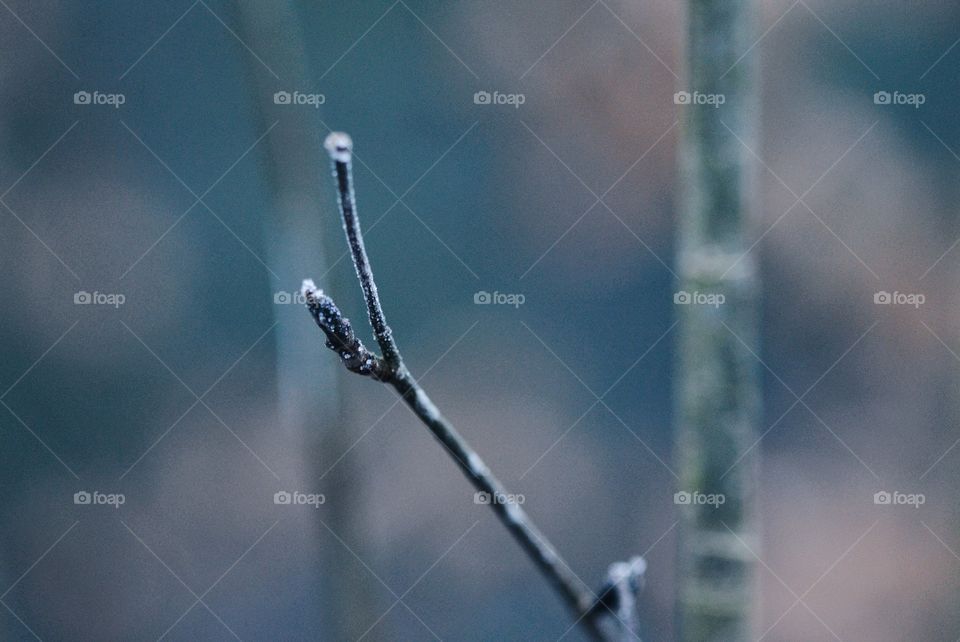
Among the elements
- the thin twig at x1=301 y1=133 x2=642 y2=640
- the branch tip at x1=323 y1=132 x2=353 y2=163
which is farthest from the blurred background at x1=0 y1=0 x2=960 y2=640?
the branch tip at x1=323 y1=132 x2=353 y2=163

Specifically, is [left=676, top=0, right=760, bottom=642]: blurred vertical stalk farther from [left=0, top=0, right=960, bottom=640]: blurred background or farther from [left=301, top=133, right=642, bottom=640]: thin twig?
[left=0, top=0, right=960, bottom=640]: blurred background

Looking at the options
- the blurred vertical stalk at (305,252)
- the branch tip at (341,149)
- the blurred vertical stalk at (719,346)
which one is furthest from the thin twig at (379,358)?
the blurred vertical stalk at (305,252)

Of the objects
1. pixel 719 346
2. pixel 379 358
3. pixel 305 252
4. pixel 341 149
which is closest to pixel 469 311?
pixel 305 252

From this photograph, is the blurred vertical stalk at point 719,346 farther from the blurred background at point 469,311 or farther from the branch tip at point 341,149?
the blurred background at point 469,311

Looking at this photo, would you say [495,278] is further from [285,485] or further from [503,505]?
[503,505]

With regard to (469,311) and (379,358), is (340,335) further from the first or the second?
(469,311)

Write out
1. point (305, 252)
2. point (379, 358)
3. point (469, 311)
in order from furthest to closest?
point (469, 311), point (305, 252), point (379, 358)

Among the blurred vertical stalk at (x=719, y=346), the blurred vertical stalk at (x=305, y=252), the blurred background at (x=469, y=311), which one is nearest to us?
the blurred vertical stalk at (x=719, y=346)
